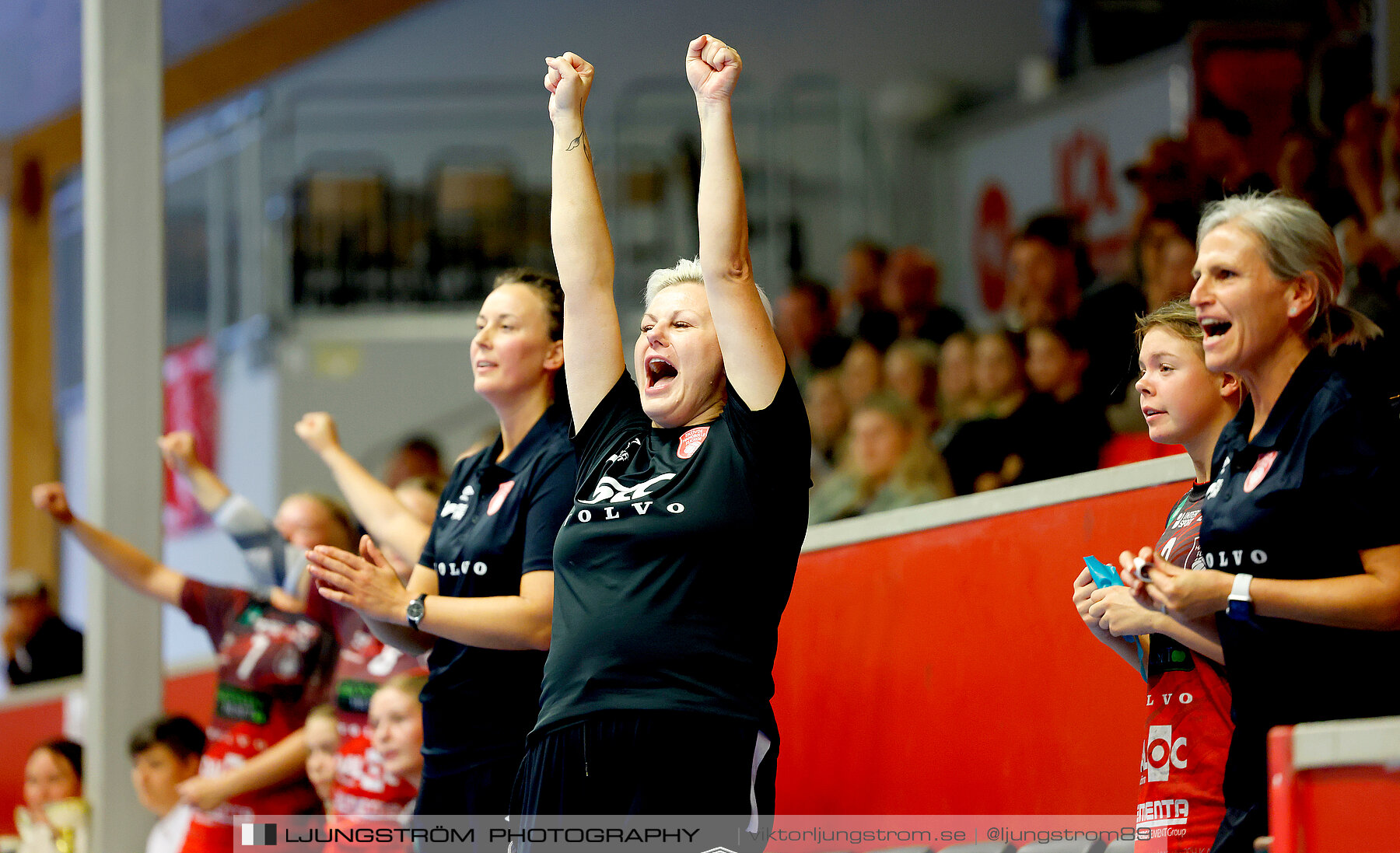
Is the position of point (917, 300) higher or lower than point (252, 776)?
higher

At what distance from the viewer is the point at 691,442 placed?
218cm

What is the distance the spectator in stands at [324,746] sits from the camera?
359cm

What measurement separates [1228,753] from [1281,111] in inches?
159

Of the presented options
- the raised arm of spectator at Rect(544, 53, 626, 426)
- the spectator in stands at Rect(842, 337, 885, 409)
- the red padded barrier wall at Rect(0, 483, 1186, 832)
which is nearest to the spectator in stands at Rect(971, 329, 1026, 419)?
the spectator in stands at Rect(842, 337, 885, 409)

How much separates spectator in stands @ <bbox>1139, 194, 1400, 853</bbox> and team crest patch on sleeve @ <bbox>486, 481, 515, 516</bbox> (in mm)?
1111

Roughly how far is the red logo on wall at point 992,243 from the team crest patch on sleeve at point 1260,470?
19.5 feet

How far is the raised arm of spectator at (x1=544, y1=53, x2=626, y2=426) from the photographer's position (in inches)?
90.9

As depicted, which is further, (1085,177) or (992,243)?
(992,243)

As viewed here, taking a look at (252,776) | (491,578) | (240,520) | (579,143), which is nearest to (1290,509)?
(579,143)

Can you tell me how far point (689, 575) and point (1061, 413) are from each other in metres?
2.38

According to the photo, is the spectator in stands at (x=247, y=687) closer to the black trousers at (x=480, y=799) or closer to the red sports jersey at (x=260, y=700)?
the red sports jersey at (x=260, y=700)

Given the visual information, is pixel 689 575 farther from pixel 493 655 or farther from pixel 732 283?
pixel 493 655

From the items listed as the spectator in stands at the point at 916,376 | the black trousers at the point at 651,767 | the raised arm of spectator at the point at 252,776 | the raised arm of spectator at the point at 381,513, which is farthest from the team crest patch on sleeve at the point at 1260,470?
the spectator in stands at the point at 916,376

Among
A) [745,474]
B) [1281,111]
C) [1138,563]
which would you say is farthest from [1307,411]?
[1281,111]
